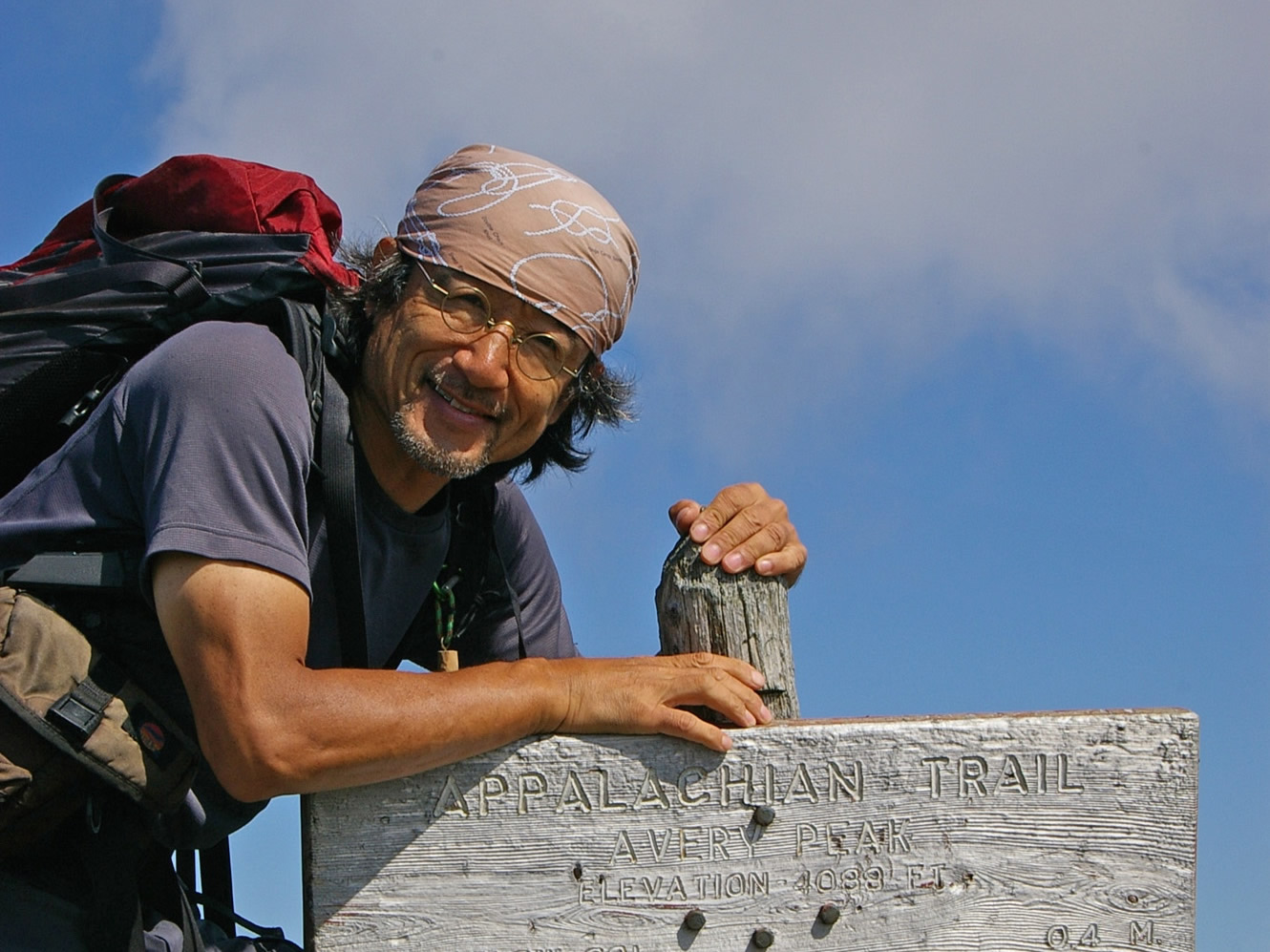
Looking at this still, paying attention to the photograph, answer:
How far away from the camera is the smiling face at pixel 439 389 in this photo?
12.4ft

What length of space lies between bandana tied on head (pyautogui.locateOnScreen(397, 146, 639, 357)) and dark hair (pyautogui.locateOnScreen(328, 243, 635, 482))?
0.39ft

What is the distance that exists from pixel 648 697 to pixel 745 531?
575mm

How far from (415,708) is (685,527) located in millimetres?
970

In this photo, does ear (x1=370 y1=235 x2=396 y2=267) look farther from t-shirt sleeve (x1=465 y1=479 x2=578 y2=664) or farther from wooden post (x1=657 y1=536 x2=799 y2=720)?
wooden post (x1=657 y1=536 x2=799 y2=720)

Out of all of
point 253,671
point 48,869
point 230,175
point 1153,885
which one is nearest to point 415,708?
point 253,671

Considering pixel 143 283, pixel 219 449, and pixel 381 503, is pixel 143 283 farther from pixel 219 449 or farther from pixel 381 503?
pixel 381 503

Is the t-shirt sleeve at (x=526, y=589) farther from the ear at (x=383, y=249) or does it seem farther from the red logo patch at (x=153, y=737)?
the red logo patch at (x=153, y=737)

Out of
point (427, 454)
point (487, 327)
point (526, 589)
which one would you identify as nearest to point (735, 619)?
point (427, 454)

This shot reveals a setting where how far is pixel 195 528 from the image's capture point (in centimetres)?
294

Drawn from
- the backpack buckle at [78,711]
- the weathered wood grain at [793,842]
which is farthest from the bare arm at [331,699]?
the backpack buckle at [78,711]

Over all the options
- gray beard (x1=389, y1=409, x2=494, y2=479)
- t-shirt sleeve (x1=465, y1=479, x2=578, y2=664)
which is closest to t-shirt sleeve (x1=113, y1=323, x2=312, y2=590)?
gray beard (x1=389, y1=409, x2=494, y2=479)

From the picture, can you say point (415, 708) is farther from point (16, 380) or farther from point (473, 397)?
point (16, 380)

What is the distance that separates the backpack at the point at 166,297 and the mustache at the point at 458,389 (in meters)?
0.28

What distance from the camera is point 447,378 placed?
3.79 meters
